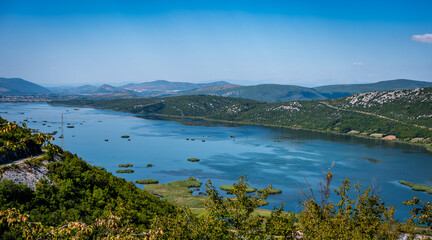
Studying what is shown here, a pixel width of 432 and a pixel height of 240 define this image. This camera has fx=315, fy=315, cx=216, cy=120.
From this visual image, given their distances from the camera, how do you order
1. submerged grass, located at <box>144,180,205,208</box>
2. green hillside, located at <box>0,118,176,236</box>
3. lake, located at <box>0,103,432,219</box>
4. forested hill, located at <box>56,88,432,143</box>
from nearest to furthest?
green hillside, located at <box>0,118,176,236</box>, submerged grass, located at <box>144,180,205,208</box>, lake, located at <box>0,103,432,219</box>, forested hill, located at <box>56,88,432,143</box>

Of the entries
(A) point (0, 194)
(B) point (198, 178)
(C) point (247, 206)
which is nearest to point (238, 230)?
(C) point (247, 206)

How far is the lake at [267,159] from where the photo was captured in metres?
66.0

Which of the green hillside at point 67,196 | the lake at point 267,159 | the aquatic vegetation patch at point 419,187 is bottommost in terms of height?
the aquatic vegetation patch at point 419,187

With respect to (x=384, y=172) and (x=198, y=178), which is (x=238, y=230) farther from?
(x=384, y=172)

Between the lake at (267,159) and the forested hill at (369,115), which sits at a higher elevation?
the forested hill at (369,115)

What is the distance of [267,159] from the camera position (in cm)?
8856

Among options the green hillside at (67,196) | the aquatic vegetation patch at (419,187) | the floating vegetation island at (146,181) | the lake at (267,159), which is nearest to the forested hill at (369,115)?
the lake at (267,159)

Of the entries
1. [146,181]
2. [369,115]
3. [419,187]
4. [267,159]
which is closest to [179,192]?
[146,181]

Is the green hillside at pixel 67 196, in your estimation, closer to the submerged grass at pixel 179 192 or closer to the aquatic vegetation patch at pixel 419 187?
the submerged grass at pixel 179 192

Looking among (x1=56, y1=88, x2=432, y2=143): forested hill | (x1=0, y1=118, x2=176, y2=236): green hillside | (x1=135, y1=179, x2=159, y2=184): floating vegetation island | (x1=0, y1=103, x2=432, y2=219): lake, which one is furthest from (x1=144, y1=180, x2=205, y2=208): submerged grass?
(x1=56, y1=88, x2=432, y2=143): forested hill

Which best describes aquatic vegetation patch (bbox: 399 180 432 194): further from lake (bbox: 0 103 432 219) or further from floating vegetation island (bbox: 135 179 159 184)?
floating vegetation island (bbox: 135 179 159 184)

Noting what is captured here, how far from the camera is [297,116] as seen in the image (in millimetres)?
184500

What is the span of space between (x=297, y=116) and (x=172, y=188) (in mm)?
138756

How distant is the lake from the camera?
2598 inches
